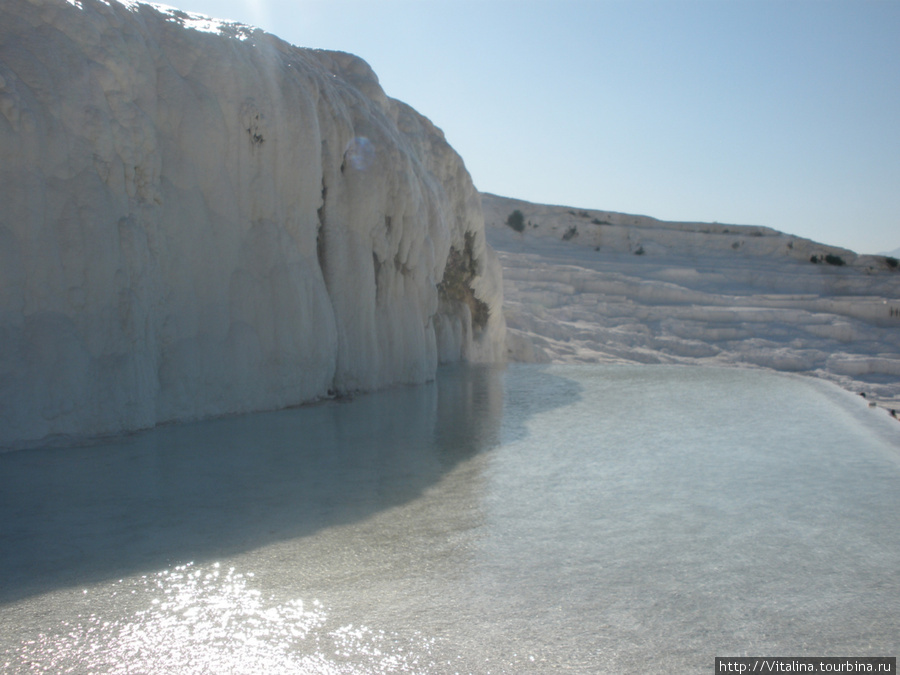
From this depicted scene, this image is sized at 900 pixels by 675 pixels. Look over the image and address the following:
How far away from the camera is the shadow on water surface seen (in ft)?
12.2

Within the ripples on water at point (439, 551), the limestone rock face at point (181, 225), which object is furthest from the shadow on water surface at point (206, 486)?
the limestone rock face at point (181, 225)

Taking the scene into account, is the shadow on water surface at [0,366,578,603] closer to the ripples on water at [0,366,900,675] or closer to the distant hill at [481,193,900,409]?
the ripples on water at [0,366,900,675]

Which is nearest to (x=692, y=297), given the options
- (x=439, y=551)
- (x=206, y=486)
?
(x=206, y=486)

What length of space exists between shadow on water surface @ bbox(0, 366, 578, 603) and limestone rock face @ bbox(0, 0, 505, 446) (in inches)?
22.6

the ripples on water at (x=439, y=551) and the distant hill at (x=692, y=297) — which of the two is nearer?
the ripples on water at (x=439, y=551)

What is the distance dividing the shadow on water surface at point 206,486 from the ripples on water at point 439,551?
24 millimetres

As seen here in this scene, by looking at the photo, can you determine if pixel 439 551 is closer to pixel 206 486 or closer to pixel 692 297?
pixel 206 486

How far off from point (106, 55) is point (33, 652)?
19.8 ft

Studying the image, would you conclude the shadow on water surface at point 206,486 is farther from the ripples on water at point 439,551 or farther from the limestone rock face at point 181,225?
the limestone rock face at point 181,225

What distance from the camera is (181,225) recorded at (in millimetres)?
7617

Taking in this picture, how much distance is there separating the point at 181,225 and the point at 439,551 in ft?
17.3

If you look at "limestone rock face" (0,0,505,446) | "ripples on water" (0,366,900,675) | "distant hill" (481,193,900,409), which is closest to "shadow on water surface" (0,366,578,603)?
"ripples on water" (0,366,900,675)

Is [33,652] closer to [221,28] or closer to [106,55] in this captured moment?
[106,55]

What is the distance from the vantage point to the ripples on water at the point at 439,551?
9.17 ft
